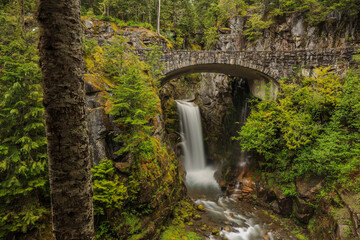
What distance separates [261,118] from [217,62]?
15.3ft

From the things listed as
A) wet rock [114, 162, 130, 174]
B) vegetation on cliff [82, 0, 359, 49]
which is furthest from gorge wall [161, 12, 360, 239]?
wet rock [114, 162, 130, 174]

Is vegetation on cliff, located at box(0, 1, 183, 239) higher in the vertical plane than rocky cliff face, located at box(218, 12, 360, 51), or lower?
lower

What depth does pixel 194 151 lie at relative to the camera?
16156 mm

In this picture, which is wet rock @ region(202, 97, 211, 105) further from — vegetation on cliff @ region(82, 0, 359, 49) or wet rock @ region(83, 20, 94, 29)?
wet rock @ region(83, 20, 94, 29)

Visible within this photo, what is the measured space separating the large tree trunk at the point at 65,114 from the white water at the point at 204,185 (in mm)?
7785

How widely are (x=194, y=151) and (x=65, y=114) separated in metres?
15.3

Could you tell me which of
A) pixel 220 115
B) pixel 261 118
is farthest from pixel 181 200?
pixel 220 115

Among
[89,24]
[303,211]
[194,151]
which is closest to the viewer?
[303,211]

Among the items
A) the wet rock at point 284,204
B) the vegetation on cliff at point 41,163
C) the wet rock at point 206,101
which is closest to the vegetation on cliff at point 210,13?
the wet rock at point 206,101

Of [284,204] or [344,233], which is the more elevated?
[344,233]

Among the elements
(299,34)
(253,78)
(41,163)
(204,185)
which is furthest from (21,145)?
(299,34)

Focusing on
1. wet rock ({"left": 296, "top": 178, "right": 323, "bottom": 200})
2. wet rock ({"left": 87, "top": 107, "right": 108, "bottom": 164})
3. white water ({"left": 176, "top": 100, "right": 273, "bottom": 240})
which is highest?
wet rock ({"left": 87, "top": 107, "right": 108, "bottom": 164})

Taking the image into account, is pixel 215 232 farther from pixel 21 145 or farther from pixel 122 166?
pixel 21 145

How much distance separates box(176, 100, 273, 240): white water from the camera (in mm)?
8273
